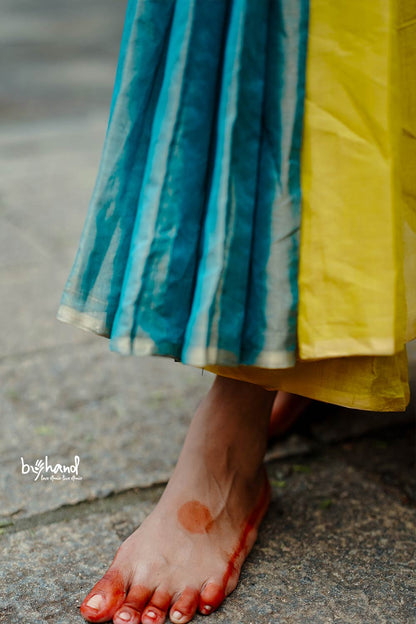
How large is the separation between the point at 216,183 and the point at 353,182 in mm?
153

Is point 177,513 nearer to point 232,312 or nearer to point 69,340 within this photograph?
point 232,312

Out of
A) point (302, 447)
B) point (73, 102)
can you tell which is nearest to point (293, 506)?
point (302, 447)

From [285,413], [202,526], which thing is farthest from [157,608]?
[285,413]

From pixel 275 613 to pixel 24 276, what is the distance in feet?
4.75

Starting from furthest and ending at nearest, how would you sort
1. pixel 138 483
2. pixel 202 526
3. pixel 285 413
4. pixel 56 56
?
1. pixel 56 56
2. pixel 285 413
3. pixel 138 483
4. pixel 202 526

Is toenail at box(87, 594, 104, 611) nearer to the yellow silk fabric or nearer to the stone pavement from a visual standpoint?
the stone pavement

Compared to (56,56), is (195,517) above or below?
below

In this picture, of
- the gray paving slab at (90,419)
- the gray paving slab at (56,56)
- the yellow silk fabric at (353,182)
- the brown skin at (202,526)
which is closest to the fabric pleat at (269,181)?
the yellow silk fabric at (353,182)

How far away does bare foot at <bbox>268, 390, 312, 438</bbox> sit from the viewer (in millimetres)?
1313

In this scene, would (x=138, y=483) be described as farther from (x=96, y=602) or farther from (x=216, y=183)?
(x=216, y=183)

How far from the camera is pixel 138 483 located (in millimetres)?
1188

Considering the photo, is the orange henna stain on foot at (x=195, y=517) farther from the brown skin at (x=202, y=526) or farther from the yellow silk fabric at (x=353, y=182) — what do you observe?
the yellow silk fabric at (x=353, y=182)

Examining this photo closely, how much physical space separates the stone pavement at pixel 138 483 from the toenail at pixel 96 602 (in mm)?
27

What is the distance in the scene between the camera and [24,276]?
2104 mm
